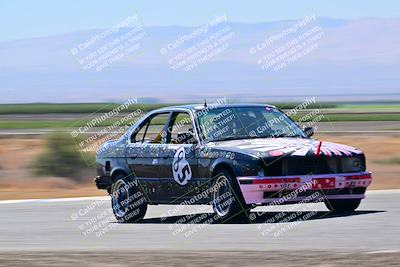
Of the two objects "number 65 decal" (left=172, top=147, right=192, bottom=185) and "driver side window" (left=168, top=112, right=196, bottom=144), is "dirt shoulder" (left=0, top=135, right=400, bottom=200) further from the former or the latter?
"number 65 decal" (left=172, top=147, right=192, bottom=185)

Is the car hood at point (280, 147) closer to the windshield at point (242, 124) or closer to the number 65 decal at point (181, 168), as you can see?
the windshield at point (242, 124)

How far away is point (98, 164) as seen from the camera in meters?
16.8

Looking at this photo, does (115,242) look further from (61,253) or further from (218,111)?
(218,111)

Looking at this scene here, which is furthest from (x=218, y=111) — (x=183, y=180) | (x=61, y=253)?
(x=61, y=253)

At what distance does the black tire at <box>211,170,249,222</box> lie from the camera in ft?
46.6

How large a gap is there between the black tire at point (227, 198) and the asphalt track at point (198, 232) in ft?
0.45

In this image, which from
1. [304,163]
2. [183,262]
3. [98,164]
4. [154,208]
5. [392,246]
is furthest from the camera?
[154,208]

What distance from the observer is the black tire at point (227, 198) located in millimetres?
14203

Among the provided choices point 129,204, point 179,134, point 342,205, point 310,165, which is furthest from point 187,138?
point 342,205

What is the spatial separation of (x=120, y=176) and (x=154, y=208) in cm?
185

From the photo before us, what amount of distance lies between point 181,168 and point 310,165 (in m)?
1.77

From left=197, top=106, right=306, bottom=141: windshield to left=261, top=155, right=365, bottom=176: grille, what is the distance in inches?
41.3

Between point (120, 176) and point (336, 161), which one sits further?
point (120, 176)

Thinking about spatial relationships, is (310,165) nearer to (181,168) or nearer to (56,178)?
(181,168)
